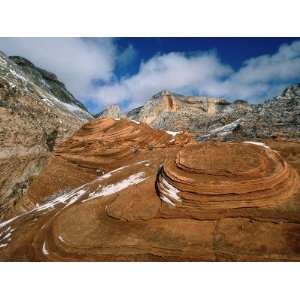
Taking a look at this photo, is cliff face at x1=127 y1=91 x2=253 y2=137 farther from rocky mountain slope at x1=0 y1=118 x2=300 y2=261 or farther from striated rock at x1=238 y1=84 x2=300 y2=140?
rocky mountain slope at x1=0 y1=118 x2=300 y2=261

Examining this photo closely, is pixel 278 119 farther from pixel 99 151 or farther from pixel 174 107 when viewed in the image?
pixel 174 107

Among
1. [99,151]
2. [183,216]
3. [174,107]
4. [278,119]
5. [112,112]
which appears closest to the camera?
[183,216]

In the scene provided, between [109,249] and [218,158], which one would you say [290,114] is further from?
[109,249]

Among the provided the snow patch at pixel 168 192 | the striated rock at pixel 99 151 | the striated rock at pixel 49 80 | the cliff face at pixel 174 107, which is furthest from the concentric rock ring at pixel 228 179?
the cliff face at pixel 174 107

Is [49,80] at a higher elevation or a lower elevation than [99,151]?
higher

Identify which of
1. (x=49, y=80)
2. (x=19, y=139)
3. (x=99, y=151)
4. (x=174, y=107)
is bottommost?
(x=174, y=107)

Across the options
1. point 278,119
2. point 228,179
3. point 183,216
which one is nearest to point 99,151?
point 183,216
